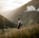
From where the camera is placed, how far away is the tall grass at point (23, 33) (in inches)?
37.3

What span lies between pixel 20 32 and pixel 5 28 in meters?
0.15

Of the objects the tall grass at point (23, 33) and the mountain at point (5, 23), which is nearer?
the tall grass at point (23, 33)

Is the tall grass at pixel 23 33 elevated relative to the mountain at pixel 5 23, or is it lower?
lower

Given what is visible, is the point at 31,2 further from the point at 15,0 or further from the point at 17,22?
the point at 17,22

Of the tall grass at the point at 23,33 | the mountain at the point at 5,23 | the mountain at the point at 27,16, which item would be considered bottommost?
the tall grass at the point at 23,33

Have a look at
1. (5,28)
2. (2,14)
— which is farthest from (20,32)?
(2,14)

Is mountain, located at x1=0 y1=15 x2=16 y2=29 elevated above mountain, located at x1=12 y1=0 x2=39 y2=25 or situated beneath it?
situated beneath

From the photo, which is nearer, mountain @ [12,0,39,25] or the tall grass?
the tall grass

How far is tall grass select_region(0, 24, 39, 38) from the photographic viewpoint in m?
0.95

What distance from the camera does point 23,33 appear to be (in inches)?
38.7

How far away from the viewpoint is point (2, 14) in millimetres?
1195

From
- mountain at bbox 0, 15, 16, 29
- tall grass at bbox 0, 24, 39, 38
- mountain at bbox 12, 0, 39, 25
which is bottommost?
tall grass at bbox 0, 24, 39, 38

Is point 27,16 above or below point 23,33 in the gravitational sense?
above

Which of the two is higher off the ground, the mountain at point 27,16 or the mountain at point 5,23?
the mountain at point 27,16
